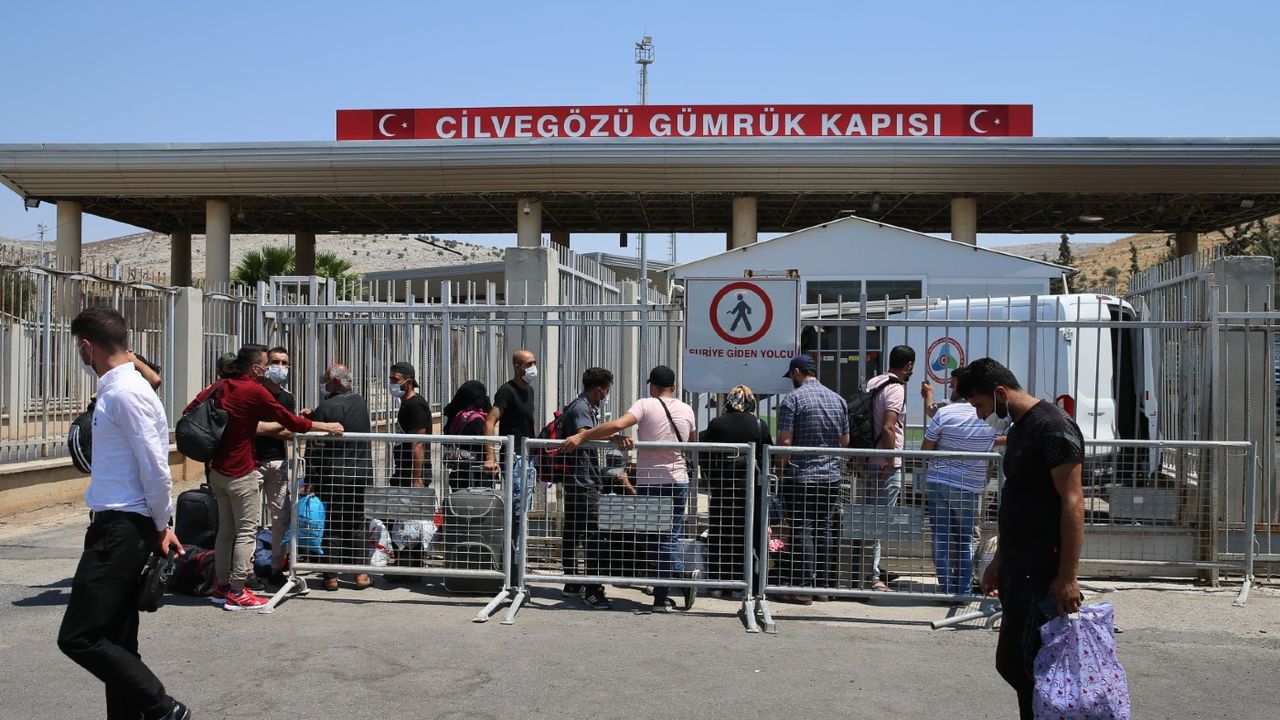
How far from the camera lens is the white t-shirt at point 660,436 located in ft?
26.0

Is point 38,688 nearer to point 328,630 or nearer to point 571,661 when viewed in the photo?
point 328,630

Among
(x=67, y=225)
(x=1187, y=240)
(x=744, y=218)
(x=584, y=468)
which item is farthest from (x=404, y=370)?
(x=1187, y=240)

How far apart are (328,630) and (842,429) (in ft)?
13.0

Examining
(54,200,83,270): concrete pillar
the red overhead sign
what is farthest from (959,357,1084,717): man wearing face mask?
(54,200,83,270): concrete pillar

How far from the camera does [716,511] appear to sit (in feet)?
26.2

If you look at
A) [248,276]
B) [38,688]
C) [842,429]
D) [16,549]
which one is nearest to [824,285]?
[842,429]

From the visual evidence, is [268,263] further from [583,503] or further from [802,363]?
[802,363]

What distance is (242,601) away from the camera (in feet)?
25.2

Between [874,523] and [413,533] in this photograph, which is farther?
[413,533]

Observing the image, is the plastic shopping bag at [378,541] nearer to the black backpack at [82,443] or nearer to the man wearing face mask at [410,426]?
the man wearing face mask at [410,426]

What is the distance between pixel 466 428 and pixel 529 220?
602 inches

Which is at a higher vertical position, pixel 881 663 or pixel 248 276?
pixel 248 276

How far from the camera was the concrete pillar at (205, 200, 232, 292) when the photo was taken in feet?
78.9

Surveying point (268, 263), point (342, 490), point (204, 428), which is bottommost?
point (342, 490)
